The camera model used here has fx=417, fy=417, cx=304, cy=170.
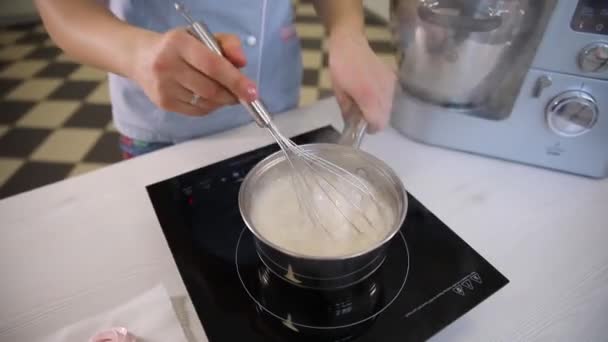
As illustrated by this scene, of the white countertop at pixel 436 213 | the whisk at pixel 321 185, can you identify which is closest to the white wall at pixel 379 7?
the white countertop at pixel 436 213

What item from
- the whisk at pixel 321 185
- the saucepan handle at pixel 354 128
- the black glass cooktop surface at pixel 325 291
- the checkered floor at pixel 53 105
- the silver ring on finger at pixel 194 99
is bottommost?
the checkered floor at pixel 53 105

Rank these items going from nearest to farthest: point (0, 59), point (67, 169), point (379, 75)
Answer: point (379, 75), point (67, 169), point (0, 59)

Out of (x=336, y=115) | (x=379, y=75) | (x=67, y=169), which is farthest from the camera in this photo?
(x=67, y=169)

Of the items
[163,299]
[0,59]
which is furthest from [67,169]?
[163,299]

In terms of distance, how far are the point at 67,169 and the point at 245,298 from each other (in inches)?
46.6

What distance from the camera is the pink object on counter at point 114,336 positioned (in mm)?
316

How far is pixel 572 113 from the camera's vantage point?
1.48ft

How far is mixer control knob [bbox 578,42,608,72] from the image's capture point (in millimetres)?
408

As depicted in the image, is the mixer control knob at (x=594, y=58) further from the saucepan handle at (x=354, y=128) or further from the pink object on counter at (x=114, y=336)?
the pink object on counter at (x=114, y=336)

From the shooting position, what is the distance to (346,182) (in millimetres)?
411

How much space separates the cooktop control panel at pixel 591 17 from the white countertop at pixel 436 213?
0.56 feet

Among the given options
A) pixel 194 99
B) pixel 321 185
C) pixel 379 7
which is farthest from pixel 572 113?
pixel 379 7

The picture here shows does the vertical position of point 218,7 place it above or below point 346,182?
above

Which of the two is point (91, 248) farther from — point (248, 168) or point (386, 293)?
point (386, 293)
